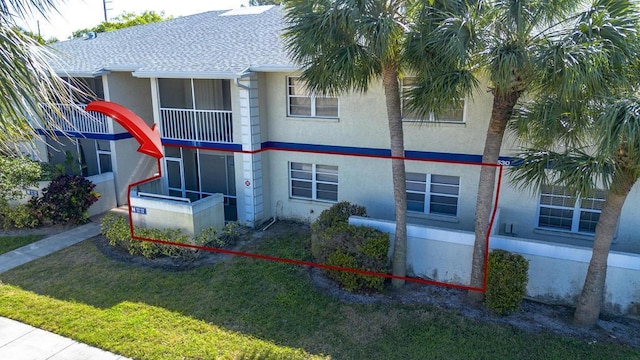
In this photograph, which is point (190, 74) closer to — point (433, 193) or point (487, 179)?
point (433, 193)

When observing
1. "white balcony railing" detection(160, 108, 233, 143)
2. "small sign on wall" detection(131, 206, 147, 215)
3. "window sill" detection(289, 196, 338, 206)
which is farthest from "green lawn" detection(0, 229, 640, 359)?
"white balcony railing" detection(160, 108, 233, 143)

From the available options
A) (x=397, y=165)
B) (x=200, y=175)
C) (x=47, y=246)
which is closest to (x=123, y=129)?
(x=200, y=175)

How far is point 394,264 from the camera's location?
11.1 meters

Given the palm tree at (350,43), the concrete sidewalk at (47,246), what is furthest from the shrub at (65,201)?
the palm tree at (350,43)

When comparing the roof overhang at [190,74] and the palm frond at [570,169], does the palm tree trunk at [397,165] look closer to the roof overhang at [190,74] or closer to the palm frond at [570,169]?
the palm frond at [570,169]

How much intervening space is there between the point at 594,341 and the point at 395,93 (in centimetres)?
622

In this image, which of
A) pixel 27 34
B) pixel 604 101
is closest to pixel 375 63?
pixel 604 101

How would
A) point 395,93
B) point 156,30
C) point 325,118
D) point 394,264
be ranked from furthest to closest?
point 156,30, point 325,118, point 394,264, point 395,93

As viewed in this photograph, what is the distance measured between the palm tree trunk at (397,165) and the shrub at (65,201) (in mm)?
11102

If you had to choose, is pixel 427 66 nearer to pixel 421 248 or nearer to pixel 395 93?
pixel 395 93

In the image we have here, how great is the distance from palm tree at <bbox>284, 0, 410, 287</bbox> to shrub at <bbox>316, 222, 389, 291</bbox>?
2.16 m

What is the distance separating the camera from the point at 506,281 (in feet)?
31.5

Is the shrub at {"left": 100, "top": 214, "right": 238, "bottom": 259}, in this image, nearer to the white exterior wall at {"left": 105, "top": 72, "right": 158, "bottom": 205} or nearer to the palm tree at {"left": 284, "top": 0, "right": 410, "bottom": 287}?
the white exterior wall at {"left": 105, "top": 72, "right": 158, "bottom": 205}

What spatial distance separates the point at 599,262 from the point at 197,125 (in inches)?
486
